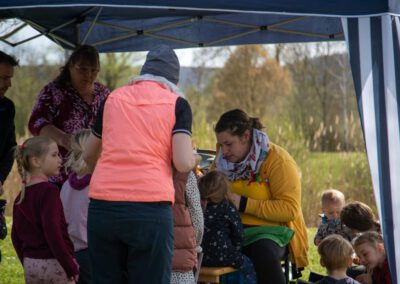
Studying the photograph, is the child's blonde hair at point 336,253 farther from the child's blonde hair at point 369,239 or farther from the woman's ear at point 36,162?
the woman's ear at point 36,162

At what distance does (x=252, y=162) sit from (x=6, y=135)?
1.89m

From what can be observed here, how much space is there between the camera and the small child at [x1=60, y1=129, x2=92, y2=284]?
4.92 m

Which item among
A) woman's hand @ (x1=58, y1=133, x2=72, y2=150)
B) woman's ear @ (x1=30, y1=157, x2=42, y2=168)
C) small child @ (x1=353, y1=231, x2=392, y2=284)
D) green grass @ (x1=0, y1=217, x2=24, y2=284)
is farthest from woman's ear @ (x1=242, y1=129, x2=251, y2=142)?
green grass @ (x1=0, y1=217, x2=24, y2=284)

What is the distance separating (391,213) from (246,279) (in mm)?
1283

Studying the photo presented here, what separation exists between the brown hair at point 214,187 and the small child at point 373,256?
92cm

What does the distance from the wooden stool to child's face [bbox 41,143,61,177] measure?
1.07 m

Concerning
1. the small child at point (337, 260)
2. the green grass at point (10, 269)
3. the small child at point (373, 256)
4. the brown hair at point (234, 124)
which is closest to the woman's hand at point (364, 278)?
the small child at point (373, 256)

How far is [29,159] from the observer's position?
4.78 m

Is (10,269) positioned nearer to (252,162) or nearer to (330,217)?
(330,217)

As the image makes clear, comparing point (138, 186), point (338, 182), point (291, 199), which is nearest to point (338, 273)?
point (291, 199)

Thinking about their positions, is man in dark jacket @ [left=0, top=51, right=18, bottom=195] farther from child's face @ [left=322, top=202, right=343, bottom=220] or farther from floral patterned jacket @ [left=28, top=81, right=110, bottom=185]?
child's face @ [left=322, top=202, right=343, bottom=220]

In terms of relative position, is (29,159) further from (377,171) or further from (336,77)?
(336,77)

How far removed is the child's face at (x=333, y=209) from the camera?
20.2ft

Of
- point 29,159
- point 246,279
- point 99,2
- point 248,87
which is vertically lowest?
point 246,279
